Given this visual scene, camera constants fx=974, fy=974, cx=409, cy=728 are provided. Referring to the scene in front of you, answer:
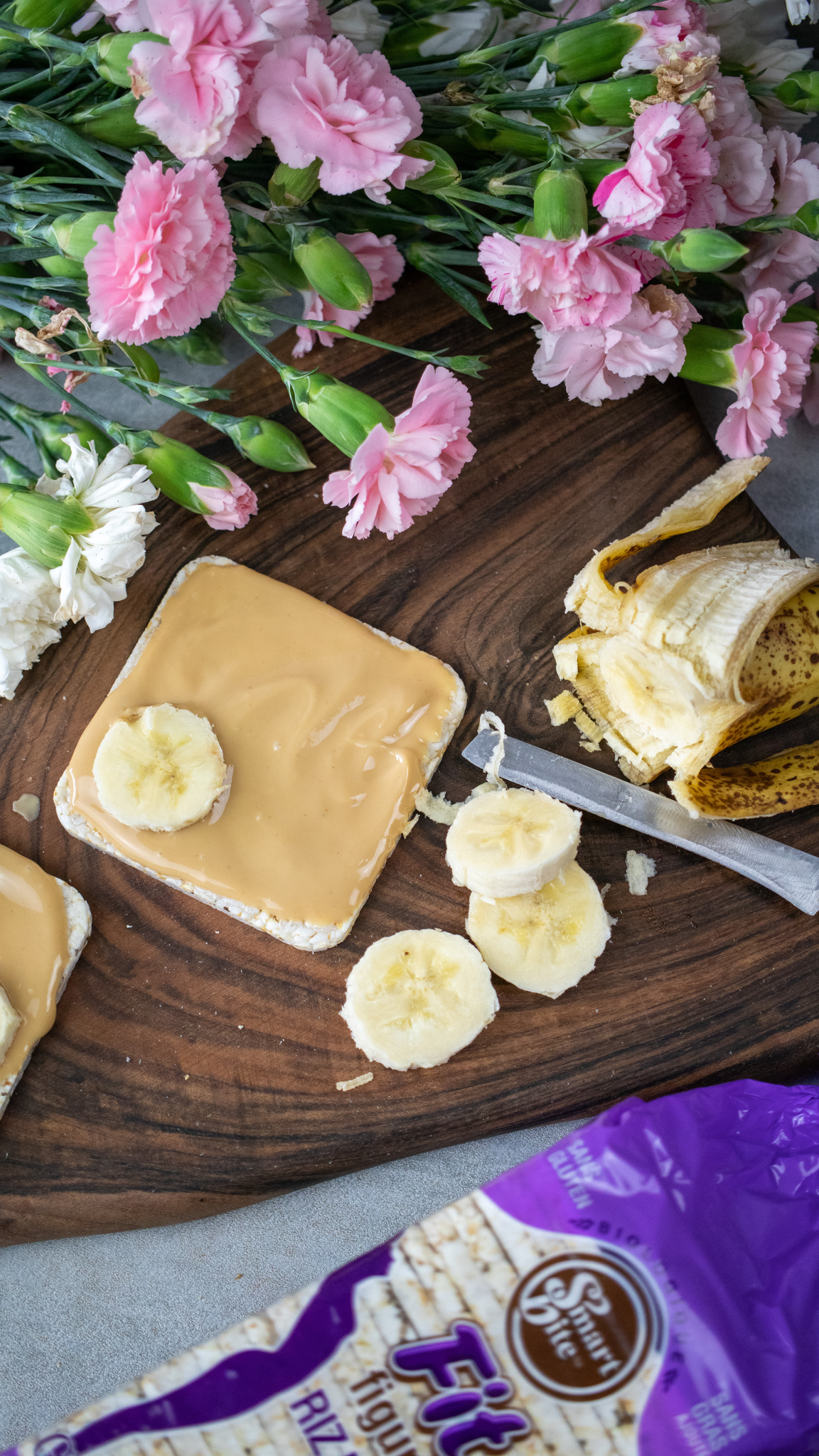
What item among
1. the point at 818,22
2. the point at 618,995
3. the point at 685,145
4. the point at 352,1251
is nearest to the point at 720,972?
the point at 618,995

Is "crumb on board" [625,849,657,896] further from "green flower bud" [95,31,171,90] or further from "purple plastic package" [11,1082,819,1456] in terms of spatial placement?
"green flower bud" [95,31,171,90]

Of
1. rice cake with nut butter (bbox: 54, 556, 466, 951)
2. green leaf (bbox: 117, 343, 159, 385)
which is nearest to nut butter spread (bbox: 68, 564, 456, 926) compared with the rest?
rice cake with nut butter (bbox: 54, 556, 466, 951)

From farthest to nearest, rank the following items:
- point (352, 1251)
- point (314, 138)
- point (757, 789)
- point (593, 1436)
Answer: point (352, 1251)
point (757, 789)
point (593, 1436)
point (314, 138)

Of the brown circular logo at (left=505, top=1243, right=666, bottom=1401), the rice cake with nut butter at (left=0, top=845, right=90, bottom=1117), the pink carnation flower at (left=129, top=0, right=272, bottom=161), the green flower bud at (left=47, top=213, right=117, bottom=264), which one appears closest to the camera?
the pink carnation flower at (left=129, top=0, right=272, bottom=161)

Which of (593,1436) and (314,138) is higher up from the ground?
(314,138)

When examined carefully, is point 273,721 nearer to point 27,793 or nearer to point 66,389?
point 27,793

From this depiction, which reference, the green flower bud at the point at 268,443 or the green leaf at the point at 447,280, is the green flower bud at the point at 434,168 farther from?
the green flower bud at the point at 268,443

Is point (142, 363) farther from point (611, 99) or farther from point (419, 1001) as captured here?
point (419, 1001)

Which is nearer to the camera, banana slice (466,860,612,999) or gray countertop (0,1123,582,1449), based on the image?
banana slice (466,860,612,999)
